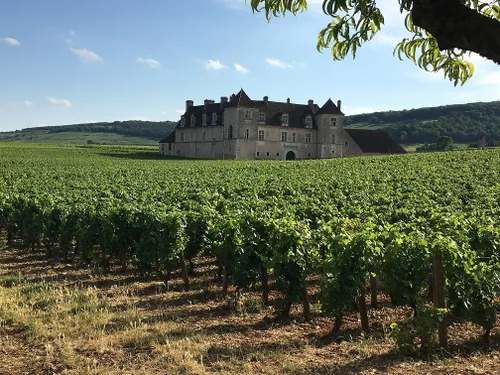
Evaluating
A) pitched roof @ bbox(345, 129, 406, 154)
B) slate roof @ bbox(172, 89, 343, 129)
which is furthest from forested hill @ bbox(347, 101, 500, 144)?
slate roof @ bbox(172, 89, 343, 129)

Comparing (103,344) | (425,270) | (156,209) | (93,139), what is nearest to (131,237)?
(156,209)

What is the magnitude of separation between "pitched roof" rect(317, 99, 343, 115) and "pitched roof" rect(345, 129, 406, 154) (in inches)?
155

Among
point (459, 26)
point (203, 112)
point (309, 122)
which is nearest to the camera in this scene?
point (459, 26)

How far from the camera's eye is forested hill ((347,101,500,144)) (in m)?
116

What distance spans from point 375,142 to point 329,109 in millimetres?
10025

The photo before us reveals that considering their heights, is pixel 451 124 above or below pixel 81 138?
above

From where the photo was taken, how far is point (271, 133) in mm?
77938

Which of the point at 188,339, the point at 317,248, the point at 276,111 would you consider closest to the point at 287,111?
the point at 276,111

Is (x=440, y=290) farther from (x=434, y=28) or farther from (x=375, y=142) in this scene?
(x=375, y=142)

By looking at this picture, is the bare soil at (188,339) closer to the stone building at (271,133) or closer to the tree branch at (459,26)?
the tree branch at (459,26)

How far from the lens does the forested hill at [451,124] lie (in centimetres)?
11556

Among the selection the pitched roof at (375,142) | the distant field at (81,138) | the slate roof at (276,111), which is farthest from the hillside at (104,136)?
the pitched roof at (375,142)

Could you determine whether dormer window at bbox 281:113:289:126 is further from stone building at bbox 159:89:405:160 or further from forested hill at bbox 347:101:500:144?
forested hill at bbox 347:101:500:144

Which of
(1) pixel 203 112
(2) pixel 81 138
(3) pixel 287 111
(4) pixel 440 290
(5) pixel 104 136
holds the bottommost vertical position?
(4) pixel 440 290
